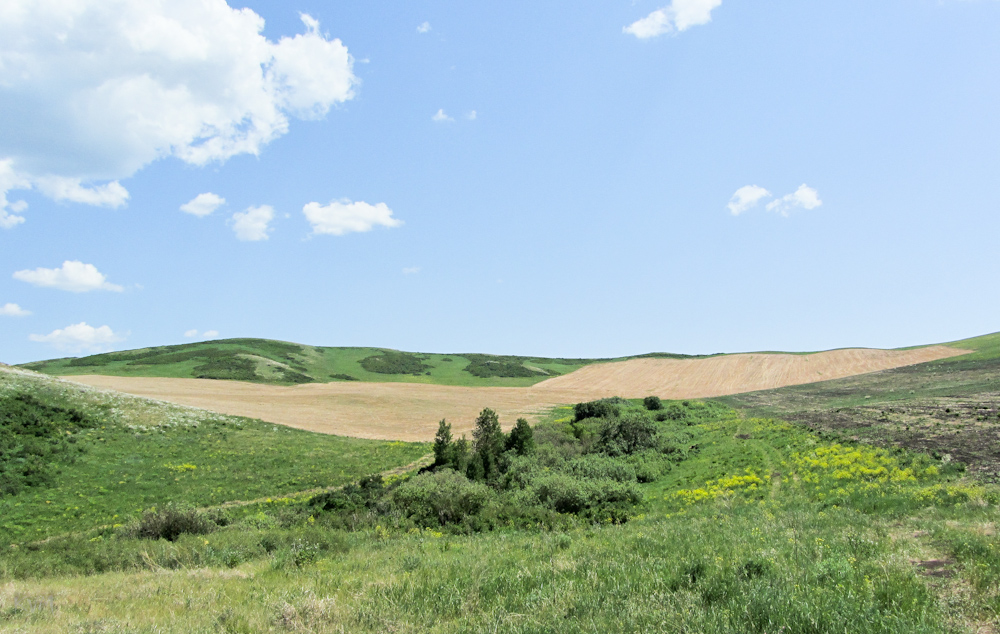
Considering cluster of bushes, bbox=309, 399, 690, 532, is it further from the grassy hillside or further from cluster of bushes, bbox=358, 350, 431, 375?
cluster of bushes, bbox=358, 350, 431, 375

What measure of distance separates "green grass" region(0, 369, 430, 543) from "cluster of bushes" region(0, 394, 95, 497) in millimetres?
Result: 651

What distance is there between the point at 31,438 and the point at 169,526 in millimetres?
23718

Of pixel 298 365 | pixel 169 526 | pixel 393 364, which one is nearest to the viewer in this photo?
pixel 169 526

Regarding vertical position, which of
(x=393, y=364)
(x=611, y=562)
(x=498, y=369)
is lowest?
(x=498, y=369)

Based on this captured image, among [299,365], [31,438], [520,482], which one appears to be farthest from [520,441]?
[299,365]

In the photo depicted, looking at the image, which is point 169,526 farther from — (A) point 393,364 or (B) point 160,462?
(A) point 393,364

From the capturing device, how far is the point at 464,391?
293 feet

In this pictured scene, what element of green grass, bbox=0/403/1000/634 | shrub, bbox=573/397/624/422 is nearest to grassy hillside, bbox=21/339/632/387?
A: shrub, bbox=573/397/624/422

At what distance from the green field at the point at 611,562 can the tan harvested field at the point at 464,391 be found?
1277 inches

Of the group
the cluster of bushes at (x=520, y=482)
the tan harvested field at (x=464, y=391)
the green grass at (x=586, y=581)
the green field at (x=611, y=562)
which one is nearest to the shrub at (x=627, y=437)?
the cluster of bushes at (x=520, y=482)

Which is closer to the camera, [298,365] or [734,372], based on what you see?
[734,372]

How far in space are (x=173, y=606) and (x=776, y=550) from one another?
9.48 meters

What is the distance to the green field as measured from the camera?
546 cm

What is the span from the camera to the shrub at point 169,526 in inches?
685
